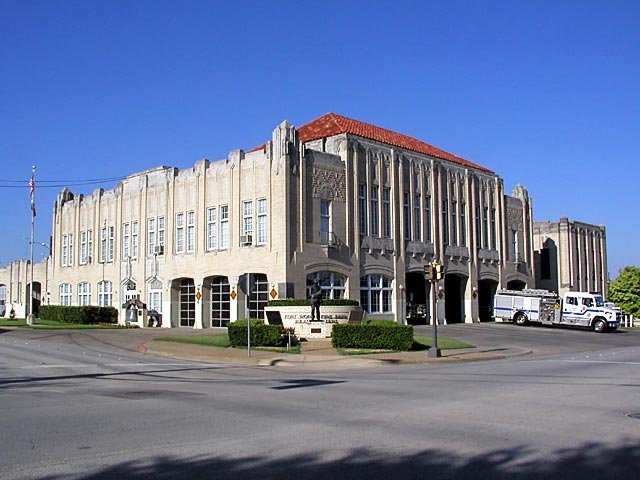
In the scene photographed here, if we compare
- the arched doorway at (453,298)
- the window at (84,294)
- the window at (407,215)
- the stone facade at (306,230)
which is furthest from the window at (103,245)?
the arched doorway at (453,298)

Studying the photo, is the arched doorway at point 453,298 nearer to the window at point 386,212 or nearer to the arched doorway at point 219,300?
the window at point 386,212

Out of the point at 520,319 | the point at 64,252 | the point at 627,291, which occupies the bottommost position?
the point at 520,319

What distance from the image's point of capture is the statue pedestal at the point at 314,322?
31.9m

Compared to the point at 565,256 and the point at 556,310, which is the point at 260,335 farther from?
the point at 565,256

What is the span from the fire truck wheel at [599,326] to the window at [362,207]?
18145mm

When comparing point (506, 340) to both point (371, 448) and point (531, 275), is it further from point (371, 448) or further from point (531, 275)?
point (371, 448)

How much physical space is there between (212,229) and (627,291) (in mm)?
47758

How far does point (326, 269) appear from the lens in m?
40.8

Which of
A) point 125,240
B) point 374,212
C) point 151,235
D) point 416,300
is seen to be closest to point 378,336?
point 374,212

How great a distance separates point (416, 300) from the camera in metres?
52.1

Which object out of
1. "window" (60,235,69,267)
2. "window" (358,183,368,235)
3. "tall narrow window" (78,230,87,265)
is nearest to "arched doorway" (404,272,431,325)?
"window" (358,183,368,235)

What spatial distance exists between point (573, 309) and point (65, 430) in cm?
4518

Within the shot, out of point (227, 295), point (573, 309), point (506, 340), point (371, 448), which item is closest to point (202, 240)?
point (227, 295)

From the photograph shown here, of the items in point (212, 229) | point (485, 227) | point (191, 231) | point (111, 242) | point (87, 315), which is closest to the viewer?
point (212, 229)
